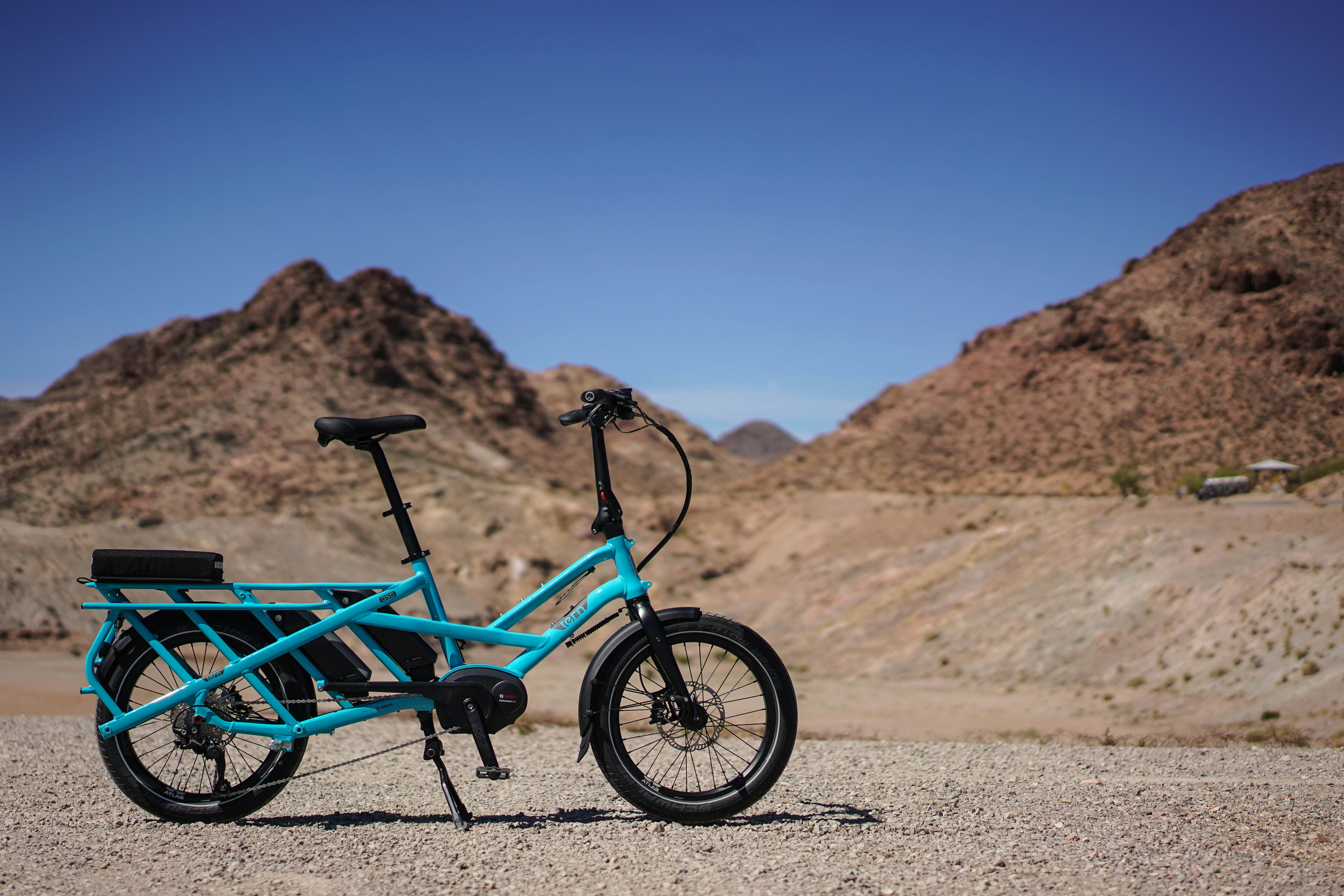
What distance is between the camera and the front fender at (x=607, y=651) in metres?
5.32

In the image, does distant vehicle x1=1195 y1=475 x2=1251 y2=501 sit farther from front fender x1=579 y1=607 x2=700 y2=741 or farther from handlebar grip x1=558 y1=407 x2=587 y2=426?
handlebar grip x1=558 y1=407 x2=587 y2=426

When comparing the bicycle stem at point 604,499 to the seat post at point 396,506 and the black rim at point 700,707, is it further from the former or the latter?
the seat post at point 396,506

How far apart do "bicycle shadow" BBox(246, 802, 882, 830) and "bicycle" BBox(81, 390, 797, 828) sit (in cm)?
10

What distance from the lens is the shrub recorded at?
155 ft

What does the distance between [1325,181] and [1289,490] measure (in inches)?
1779

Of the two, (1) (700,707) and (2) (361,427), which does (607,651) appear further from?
(2) (361,427)

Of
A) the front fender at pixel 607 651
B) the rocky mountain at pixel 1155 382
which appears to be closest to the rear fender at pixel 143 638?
the front fender at pixel 607 651

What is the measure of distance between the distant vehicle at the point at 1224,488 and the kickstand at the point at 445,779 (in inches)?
1506

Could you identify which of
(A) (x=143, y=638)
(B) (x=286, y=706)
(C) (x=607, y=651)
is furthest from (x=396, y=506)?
(A) (x=143, y=638)

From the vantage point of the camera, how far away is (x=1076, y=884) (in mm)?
4195

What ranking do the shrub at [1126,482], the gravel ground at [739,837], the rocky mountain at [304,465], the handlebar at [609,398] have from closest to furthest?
the gravel ground at [739,837], the handlebar at [609,398], the rocky mountain at [304,465], the shrub at [1126,482]

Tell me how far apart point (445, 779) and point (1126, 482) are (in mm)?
49373

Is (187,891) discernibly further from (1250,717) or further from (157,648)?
(1250,717)

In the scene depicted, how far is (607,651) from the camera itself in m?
5.40
